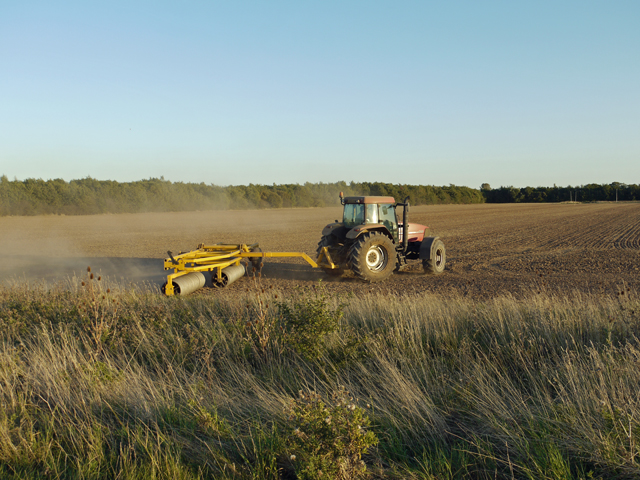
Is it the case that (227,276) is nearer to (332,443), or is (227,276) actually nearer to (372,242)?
(372,242)

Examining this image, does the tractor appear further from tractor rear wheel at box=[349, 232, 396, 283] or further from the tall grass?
the tall grass

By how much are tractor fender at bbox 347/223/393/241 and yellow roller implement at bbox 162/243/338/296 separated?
32.4 inches

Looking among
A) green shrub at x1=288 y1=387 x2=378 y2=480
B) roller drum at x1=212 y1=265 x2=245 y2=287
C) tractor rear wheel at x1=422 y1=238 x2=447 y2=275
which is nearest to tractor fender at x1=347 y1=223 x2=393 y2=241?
tractor rear wheel at x1=422 y1=238 x2=447 y2=275

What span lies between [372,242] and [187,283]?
425 centimetres

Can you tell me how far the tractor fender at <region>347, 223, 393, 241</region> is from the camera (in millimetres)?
10497

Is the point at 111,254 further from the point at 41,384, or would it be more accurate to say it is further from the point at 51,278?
the point at 41,384

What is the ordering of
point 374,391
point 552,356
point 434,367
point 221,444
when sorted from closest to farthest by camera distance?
point 221,444 < point 374,391 < point 434,367 < point 552,356

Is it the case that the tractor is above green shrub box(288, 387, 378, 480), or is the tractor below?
above

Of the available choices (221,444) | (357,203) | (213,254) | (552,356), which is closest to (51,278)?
(213,254)

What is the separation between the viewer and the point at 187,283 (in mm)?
9500

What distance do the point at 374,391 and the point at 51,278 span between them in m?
11.8

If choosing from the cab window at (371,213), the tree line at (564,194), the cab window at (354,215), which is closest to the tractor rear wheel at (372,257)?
the cab window at (371,213)

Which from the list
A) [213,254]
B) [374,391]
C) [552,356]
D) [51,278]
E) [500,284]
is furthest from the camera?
[51,278]

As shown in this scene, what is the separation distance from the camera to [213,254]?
11242 mm
